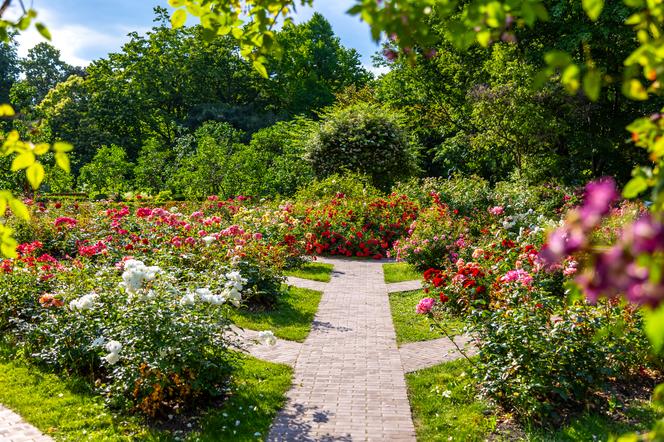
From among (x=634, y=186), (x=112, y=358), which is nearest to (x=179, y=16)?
(x=634, y=186)

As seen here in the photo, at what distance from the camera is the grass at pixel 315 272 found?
10.8 meters

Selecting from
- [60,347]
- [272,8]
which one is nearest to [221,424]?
[60,347]

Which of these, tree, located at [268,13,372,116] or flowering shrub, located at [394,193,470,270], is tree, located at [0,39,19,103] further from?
flowering shrub, located at [394,193,470,270]

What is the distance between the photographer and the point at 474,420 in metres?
4.59

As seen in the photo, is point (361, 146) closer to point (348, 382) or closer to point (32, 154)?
point (348, 382)

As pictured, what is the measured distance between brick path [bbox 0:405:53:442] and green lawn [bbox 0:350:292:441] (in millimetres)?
58

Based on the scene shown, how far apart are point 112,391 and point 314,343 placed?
264 centimetres

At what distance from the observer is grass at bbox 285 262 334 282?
1080cm

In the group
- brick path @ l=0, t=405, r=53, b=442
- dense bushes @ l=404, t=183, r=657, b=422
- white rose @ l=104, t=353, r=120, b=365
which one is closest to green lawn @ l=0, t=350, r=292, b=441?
brick path @ l=0, t=405, r=53, b=442

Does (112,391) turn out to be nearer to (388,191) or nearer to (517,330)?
(517,330)

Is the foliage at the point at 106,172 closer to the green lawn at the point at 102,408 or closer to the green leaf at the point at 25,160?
the green lawn at the point at 102,408

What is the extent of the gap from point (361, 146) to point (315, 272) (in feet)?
29.0

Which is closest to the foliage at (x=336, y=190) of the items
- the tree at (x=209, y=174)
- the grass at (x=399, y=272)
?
the tree at (x=209, y=174)

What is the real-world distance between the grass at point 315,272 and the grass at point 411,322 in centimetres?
186
